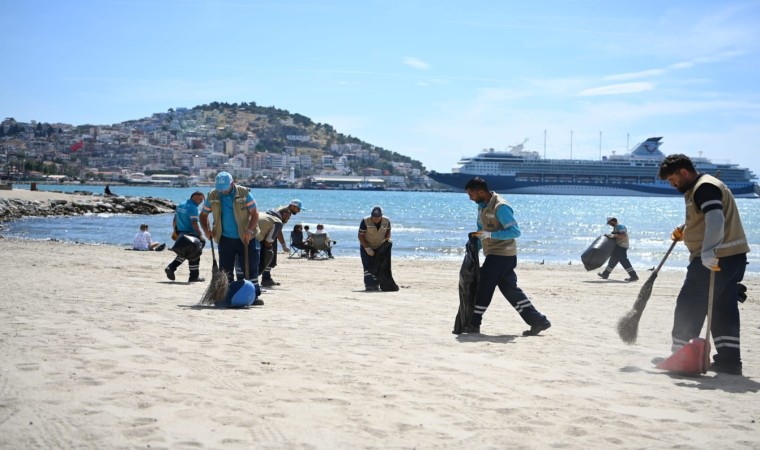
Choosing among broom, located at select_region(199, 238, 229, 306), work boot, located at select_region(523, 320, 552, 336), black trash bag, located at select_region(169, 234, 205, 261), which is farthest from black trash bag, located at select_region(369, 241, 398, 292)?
work boot, located at select_region(523, 320, 552, 336)

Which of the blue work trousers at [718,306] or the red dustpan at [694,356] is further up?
the blue work trousers at [718,306]

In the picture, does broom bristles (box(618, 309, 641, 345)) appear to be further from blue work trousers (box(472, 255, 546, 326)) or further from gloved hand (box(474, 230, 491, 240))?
gloved hand (box(474, 230, 491, 240))

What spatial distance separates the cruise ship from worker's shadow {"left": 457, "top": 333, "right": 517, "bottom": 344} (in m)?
116

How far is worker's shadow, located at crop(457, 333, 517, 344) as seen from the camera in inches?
282

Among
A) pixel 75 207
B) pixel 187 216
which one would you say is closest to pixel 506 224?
pixel 187 216

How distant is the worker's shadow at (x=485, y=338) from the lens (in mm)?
7165

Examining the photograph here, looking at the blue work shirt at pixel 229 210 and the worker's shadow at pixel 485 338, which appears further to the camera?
the blue work shirt at pixel 229 210

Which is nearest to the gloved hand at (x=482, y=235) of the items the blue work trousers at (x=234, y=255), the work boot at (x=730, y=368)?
the work boot at (x=730, y=368)

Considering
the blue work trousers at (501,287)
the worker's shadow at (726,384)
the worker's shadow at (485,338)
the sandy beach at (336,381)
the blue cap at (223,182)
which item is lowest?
the worker's shadow at (485,338)

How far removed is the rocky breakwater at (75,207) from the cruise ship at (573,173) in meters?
70.8

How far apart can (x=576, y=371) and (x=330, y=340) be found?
208cm

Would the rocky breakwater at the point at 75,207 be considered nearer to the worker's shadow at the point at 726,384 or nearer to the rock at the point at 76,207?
the rock at the point at 76,207

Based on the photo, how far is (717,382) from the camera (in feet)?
18.5

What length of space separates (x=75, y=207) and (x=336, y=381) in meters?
48.5
